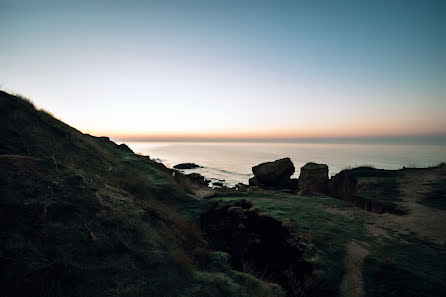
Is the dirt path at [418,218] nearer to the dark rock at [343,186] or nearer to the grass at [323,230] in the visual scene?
the grass at [323,230]

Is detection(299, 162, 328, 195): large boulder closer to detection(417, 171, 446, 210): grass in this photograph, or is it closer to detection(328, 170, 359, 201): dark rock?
detection(328, 170, 359, 201): dark rock

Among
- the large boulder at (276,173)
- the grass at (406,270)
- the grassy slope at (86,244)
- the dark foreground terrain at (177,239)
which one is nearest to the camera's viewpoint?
the grassy slope at (86,244)

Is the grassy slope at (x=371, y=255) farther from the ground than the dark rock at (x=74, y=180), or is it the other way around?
the dark rock at (x=74, y=180)

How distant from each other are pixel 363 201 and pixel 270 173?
54.8 feet

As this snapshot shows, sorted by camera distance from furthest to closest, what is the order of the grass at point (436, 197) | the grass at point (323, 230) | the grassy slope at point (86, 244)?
the grass at point (436, 197)
the grass at point (323, 230)
the grassy slope at point (86, 244)

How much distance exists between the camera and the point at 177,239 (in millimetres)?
6039

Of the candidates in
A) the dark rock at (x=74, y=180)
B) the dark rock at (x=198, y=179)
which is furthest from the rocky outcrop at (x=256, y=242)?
the dark rock at (x=198, y=179)

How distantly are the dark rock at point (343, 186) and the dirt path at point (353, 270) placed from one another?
25.5ft

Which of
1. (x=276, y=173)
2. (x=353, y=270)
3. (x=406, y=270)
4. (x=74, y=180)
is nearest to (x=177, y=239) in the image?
(x=74, y=180)

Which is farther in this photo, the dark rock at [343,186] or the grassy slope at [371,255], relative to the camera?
the dark rock at [343,186]

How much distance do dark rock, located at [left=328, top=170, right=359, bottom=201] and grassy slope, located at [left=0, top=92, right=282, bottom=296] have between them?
11575 mm

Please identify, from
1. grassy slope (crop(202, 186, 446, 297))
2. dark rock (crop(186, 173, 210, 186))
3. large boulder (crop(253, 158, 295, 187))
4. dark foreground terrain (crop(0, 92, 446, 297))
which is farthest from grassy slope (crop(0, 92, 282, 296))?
large boulder (crop(253, 158, 295, 187))

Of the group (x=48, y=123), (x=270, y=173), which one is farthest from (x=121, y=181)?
(x=270, y=173)

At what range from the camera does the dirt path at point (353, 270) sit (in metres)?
5.29
